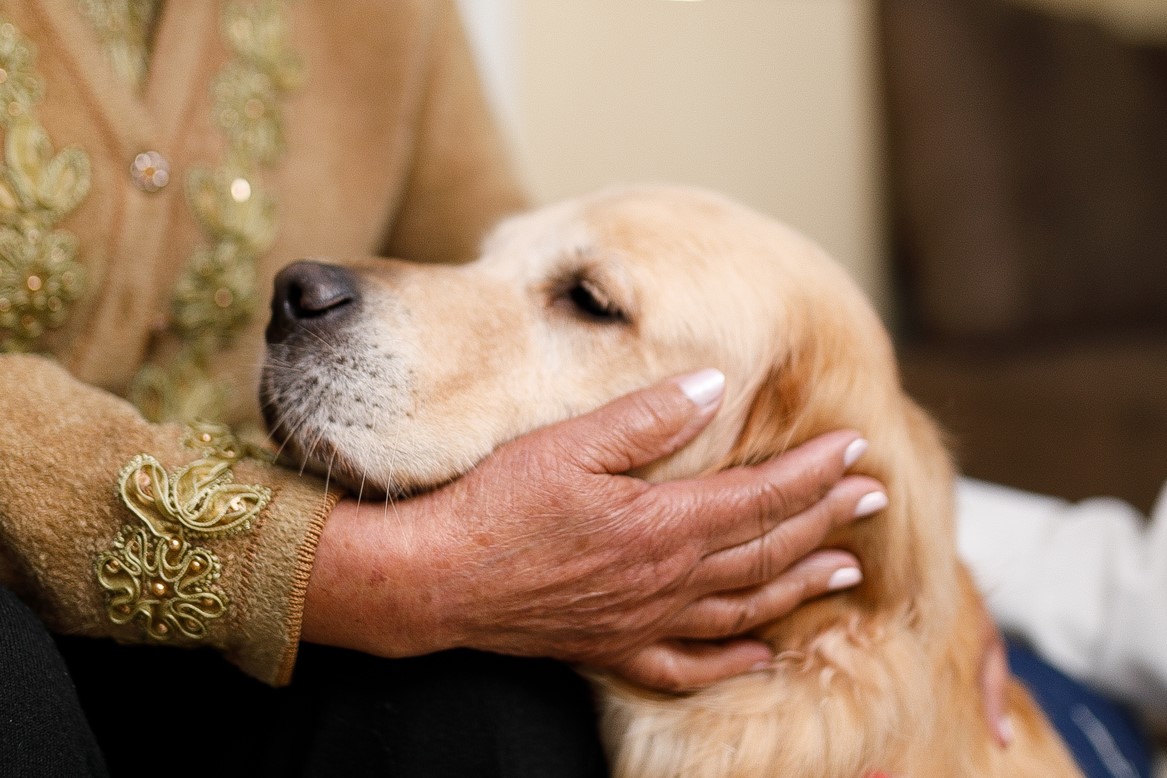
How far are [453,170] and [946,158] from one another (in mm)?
1507

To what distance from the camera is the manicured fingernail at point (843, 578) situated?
82cm

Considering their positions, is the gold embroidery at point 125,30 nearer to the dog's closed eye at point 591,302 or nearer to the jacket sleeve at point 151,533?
the jacket sleeve at point 151,533

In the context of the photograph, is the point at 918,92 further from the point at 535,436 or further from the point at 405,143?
the point at 535,436

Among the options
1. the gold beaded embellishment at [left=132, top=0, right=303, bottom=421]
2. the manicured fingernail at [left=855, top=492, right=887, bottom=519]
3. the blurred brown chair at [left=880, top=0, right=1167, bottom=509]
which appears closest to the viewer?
the manicured fingernail at [left=855, top=492, right=887, bottom=519]

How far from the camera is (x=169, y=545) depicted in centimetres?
66

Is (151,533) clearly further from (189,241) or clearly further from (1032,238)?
(1032,238)

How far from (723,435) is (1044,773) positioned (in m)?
0.46

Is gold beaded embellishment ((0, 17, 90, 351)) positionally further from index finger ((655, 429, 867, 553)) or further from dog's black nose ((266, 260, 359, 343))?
index finger ((655, 429, 867, 553))

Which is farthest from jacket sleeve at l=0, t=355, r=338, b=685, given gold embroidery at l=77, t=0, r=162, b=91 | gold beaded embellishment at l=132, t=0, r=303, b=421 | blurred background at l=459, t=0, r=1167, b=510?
blurred background at l=459, t=0, r=1167, b=510

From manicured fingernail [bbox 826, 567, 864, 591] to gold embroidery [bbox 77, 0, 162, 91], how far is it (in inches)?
33.5

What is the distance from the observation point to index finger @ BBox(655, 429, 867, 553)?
0.75 meters

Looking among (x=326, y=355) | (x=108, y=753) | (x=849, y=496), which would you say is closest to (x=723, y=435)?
(x=849, y=496)

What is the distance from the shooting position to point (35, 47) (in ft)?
2.64

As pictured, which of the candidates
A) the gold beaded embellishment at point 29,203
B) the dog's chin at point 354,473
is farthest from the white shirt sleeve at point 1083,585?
the gold beaded embellishment at point 29,203
